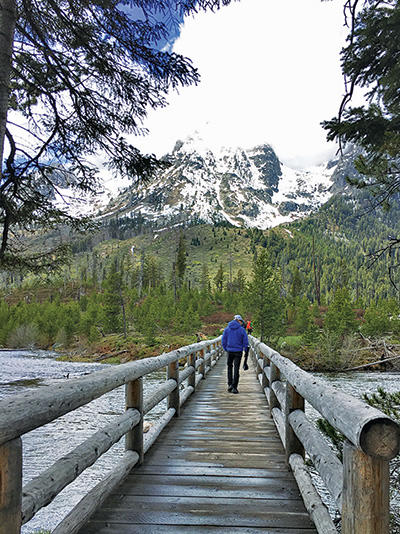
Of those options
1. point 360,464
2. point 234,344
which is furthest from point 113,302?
point 360,464

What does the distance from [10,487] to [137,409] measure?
2.23 meters

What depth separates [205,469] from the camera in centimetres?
369

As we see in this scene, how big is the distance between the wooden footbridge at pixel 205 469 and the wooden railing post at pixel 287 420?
1 cm

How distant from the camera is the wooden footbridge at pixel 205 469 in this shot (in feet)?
5.10

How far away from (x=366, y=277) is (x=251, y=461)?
137 metres

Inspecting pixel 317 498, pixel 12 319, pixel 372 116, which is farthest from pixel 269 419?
pixel 12 319

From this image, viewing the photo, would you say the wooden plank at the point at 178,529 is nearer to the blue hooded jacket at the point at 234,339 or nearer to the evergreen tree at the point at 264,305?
the blue hooded jacket at the point at 234,339

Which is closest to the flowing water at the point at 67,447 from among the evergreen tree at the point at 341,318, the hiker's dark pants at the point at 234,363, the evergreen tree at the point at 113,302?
the hiker's dark pants at the point at 234,363

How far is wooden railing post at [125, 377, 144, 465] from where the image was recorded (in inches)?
145

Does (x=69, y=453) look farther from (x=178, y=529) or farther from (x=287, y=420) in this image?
(x=287, y=420)

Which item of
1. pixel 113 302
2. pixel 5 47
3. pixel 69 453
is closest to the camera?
pixel 69 453

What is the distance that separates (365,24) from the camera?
4.62 meters

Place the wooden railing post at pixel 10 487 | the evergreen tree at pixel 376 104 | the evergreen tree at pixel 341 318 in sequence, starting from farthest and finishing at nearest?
the evergreen tree at pixel 341 318, the evergreen tree at pixel 376 104, the wooden railing post at pixel 10 487

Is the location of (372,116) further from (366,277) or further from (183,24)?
(366,277)
